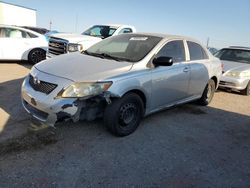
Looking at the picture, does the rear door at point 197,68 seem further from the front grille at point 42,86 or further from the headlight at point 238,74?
the front grille at point 42,86

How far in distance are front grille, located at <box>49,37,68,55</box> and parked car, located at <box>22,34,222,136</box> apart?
315 centimetres

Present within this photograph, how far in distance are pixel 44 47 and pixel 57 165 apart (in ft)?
26.7

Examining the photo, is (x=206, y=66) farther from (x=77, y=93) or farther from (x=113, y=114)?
(x=77, y=93)

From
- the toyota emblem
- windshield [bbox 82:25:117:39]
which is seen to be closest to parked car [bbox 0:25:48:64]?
windshield [bbox 82:25:117:39]

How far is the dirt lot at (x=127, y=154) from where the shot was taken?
3260 millimetres

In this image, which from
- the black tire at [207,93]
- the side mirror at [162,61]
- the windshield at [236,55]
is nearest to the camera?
the side mirror at [162,61]

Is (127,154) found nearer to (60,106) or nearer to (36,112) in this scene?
(60,106)

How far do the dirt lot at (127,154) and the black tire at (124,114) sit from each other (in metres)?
0.16

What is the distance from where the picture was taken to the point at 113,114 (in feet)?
13.6

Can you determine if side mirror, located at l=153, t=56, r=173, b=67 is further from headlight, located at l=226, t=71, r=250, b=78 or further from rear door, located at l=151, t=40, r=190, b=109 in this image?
headlight, located at l=226, t=71, r=250, b=78

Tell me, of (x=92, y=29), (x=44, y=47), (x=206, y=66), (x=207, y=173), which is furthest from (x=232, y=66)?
(x=44, y=47)

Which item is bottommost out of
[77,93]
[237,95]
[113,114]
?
[237,95]

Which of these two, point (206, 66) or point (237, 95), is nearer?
point (206, 66)

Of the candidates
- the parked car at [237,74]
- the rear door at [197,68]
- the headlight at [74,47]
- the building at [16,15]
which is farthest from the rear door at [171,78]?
the building at [16,15]
